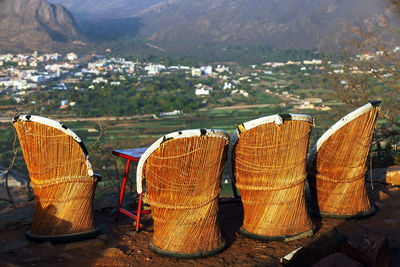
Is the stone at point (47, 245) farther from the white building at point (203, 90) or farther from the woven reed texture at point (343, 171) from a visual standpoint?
the white building at point (203, 90)

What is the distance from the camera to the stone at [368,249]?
2.83 meters

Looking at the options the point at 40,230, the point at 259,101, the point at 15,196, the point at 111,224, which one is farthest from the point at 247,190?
the point at 259,101

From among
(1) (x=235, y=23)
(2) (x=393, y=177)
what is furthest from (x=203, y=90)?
(1) (x=235, y=23)

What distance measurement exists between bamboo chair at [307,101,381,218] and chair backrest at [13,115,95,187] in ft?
5.93

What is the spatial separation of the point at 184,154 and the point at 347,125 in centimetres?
136

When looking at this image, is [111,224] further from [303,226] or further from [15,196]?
[15,196]

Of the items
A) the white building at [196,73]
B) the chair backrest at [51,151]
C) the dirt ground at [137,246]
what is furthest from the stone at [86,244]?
the white building at [196,73]

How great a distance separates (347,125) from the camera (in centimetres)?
372

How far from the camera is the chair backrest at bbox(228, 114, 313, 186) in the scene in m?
3.36

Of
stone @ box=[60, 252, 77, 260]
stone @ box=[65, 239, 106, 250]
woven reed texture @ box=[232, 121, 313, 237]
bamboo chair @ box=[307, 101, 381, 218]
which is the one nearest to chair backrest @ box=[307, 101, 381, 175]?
bamboo chair @ box=[307, 101, 381, 218]

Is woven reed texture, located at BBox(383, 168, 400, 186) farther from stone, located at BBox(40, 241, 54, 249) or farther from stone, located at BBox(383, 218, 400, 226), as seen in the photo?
stone, located at BBox(40, 241, 54, 249)

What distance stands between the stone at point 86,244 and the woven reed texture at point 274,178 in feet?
3.55

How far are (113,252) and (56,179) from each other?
2.29ft

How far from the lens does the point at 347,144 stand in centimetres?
379
